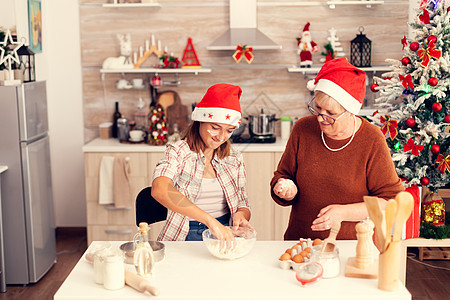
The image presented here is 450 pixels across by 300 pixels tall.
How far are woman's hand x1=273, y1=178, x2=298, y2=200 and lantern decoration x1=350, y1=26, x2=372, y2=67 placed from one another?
100 inches

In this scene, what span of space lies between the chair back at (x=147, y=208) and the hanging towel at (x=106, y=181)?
1.73 metres

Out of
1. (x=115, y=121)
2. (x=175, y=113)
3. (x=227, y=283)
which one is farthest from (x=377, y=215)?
(x=115, y=121)

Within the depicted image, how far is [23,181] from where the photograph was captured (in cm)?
384

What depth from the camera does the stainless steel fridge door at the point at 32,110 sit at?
12.3ft

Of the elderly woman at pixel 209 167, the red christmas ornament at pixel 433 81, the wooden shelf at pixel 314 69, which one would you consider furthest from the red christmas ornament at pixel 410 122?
the elderly woman at pixel 209 167

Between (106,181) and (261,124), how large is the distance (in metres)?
1.29

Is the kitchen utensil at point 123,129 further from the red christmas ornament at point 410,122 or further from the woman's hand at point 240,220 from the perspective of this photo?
the woman's hand at point 240,220

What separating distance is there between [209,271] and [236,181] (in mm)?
666

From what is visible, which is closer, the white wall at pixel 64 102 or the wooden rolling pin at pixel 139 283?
the wooden rolling pin at pixel 139 283

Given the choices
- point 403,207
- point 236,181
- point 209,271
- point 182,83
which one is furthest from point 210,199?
point 182,83

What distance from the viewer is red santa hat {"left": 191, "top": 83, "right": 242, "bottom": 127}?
2520mm

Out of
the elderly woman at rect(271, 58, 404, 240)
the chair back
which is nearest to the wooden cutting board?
the chair back

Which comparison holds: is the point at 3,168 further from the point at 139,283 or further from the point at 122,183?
the point at 139,283

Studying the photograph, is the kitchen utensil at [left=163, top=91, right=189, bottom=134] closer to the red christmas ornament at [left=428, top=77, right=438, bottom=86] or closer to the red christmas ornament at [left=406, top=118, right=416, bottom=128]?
the red christmas ornament at [left=406, top=118, right=416, bottom=128]
